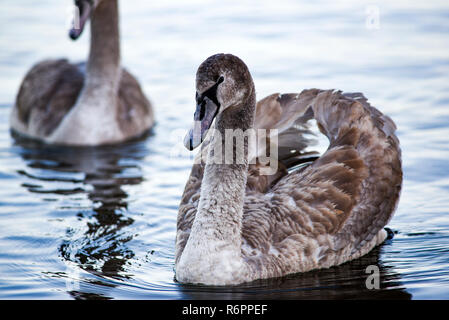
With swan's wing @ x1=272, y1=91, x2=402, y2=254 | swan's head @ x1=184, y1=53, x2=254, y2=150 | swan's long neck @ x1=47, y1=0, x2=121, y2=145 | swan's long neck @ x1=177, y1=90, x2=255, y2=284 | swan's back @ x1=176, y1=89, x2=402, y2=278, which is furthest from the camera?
swan's long neck @ x1=47, y1=0, x2=121, y2=145

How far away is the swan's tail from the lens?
9.31 meters

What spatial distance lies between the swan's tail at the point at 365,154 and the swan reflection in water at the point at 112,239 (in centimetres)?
35

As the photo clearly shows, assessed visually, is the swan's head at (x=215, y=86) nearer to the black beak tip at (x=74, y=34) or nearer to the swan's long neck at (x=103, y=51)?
the black beak tip at (x=74, y=34)

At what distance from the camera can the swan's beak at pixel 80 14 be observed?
13.2 meters

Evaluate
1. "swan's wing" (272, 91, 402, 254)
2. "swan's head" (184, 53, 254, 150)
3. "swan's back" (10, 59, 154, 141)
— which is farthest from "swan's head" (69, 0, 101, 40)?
"swan's head" (184, 53, 254, 150)

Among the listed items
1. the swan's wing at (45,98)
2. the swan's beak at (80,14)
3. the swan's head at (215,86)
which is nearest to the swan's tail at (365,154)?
the swan's head at (215,86)

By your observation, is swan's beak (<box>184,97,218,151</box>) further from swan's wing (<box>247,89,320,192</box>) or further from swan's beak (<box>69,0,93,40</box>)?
swan's beak (<box>69,0,93,40</box>)

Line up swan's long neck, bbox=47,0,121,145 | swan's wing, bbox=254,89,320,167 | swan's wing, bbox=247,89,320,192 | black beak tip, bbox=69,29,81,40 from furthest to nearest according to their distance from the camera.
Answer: swan's long neck, bbox=47,0,121,145 → black beak tip, bbox=69,29,81,40 → swan's wing, bbox=254,89,320,167 → swan's wing, bbox=247,89,320,192

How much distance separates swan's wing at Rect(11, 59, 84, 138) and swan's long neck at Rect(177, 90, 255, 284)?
6.30m

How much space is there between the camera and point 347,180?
30.3 ft

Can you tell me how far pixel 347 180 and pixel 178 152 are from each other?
4480 mm

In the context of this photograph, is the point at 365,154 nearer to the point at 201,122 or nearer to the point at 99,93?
the point at 201,122

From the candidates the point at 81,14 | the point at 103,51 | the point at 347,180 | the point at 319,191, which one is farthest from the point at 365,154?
the point at 103,51

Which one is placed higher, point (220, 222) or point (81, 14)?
point (81, 14)
